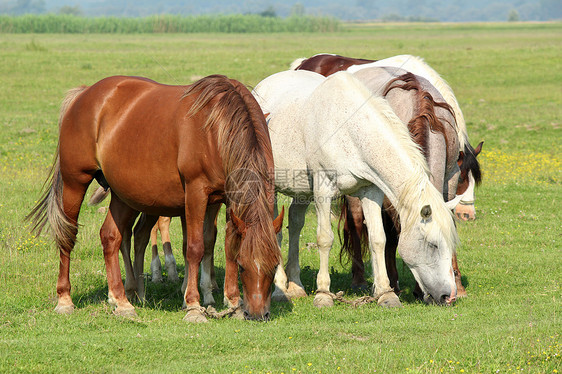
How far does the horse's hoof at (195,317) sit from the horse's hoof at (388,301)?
189 cm

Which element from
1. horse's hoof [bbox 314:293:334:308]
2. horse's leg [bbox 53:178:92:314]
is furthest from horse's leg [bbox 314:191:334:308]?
horse's leg [bbox 53:178:92:314]

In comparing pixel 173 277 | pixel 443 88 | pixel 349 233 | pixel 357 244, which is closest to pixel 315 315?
pixel 357 244

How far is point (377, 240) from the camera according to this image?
22.3 feet

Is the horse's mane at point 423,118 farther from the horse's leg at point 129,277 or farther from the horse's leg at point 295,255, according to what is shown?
the horse's leg at point 129,277

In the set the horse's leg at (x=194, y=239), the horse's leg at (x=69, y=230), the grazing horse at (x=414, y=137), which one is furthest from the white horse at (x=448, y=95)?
the horse's leg at (x=69, y=230)

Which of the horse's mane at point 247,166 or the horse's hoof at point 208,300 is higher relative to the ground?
the horse's mane at point 247,166

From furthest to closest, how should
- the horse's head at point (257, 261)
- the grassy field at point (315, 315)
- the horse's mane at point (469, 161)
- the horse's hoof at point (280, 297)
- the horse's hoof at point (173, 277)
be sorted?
the horse's mane at point (469, 161)
the horse's hoof at point (173, 277)
the horse's hoof at point (280, 297)
the horse's head at point (257, 261)
the grassy field at point (315, 315)

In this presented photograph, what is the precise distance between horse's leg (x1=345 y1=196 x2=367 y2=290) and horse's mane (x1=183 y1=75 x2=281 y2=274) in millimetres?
2221

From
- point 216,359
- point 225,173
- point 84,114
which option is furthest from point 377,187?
point 84,114

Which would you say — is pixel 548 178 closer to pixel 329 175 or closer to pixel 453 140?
pixel 453 140

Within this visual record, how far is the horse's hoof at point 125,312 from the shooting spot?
6496 mm

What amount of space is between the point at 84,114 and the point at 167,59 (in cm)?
2992

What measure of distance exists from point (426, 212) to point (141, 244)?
3322 mm

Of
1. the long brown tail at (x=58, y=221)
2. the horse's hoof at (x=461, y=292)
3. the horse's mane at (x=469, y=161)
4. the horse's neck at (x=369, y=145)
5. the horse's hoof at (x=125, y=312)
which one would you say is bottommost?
the horse's hoof at (x=461, y=292)
